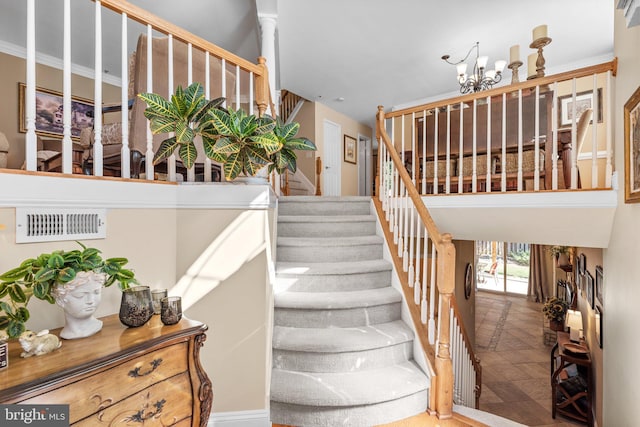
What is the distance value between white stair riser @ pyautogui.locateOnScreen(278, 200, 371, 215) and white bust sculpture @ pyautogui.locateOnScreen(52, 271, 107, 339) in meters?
2.29

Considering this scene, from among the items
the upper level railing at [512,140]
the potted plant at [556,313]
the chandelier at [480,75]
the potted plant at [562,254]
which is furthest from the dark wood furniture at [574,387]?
the chandelier at [480,75]

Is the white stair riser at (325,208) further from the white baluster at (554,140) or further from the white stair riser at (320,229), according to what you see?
the white baluster at (554,140)

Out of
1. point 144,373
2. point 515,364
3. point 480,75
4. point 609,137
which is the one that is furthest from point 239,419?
point 515,364

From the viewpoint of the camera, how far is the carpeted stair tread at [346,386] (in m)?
1.85

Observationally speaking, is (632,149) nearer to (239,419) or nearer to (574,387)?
(239,419)

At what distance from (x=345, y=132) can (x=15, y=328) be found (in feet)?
22.2

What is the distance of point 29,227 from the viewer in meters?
1.26

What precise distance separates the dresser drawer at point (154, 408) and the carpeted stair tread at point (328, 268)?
4.46ft

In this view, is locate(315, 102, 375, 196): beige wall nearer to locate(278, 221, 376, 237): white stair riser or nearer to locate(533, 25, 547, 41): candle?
locate(278, 221, 376, 237): white stair riser

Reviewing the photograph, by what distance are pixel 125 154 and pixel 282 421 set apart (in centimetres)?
171

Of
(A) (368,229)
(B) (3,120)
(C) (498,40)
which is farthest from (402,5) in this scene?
(B) (3,120)

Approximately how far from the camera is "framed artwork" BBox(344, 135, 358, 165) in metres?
7.27

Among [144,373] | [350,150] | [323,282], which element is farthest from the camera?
[350,150]

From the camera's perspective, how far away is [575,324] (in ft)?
13.7
